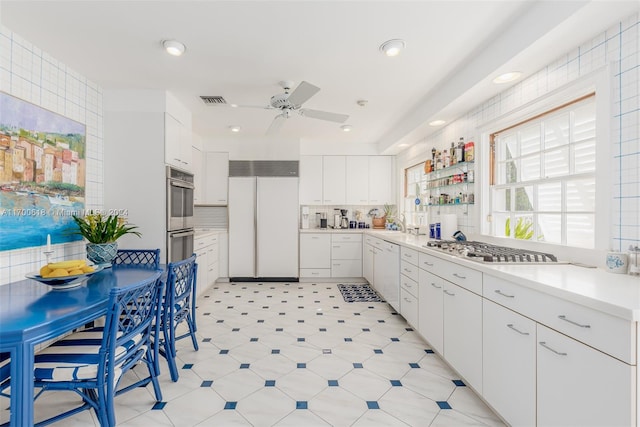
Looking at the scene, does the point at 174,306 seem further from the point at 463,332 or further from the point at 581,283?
the point at 581,283

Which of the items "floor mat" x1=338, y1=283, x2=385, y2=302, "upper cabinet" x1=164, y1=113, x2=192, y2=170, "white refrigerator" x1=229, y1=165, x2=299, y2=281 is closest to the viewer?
"upper cabinet" x1=164, y1=113, x2=192, y2=170

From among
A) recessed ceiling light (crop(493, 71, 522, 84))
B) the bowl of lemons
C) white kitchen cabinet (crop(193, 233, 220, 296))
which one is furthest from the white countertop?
white kitchen cabinet (crop(193, 233, 220, 296))

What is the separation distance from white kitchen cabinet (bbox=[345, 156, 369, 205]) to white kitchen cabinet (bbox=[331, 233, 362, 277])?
753mm

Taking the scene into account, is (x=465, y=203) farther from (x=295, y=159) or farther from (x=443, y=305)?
(x=295, y=159)

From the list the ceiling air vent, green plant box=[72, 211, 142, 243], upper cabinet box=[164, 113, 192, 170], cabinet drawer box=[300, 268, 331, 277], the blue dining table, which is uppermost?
the ceiling air vent

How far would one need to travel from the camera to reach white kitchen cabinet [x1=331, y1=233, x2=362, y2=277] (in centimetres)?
534

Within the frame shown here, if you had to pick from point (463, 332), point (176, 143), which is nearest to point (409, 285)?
point (463, 332)

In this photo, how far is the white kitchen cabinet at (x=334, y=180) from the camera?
18.6ft

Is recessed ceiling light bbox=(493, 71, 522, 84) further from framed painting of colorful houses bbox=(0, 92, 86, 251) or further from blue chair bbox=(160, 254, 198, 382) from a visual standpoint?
framed painting of colorful houses bbox=(0, 92, 86, 251)

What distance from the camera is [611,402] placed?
1.13 metres

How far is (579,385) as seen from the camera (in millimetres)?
1251

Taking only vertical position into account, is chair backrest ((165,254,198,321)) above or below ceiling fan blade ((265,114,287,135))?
below

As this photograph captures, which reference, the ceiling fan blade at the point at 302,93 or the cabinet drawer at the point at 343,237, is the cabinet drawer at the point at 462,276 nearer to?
the ceiling fan blade at the point at 302,93

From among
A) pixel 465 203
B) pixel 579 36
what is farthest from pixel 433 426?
pixel 579 36
